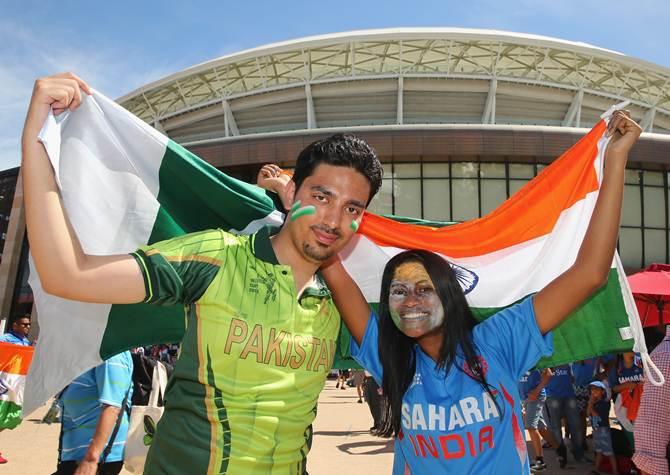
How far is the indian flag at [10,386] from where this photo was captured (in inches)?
299

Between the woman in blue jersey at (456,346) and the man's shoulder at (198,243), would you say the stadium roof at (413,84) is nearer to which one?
the woman in blue jersey at (456,346)

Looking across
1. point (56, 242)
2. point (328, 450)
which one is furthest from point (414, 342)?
point (328, 450)

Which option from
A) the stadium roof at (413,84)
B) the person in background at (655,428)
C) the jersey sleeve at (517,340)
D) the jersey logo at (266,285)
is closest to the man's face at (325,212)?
the jersey logo at (266,285)

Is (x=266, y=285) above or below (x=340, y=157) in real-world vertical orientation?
below

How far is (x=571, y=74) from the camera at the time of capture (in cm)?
3862

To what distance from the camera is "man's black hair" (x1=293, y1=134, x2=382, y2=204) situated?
2291mm

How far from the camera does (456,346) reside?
2621mm

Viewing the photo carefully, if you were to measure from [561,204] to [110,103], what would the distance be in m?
2.45

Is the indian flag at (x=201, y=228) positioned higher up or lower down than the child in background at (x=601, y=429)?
higher up

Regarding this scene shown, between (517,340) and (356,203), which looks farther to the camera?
(517,340)

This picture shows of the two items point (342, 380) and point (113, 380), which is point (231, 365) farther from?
point (342, 380)

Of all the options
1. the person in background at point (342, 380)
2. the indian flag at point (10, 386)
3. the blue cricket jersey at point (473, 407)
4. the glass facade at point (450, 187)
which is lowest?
the person in background at point (342, 380)

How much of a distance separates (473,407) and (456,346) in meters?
0.28

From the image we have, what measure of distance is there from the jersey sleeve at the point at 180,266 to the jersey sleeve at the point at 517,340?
1252 mm
